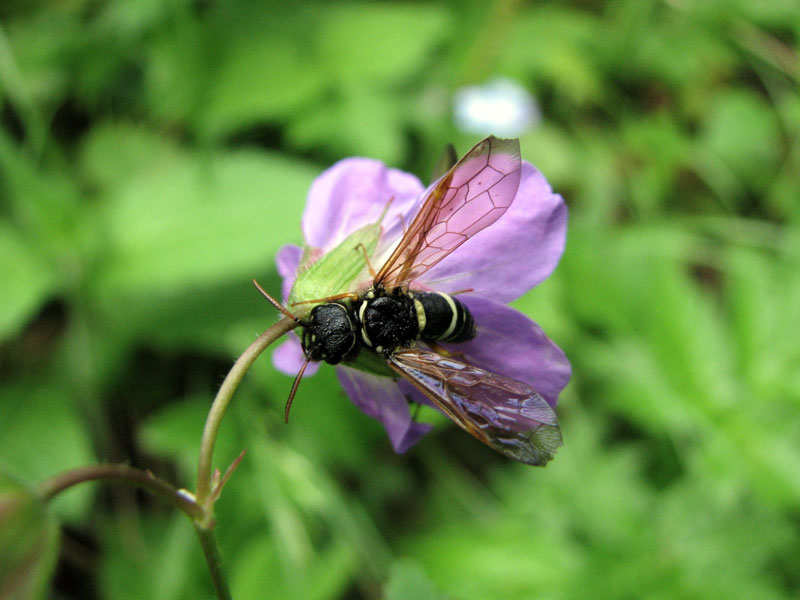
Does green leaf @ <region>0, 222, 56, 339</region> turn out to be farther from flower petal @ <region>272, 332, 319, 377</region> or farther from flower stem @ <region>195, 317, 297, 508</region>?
flower stem @ <region>195, 317, 297, 508</region>

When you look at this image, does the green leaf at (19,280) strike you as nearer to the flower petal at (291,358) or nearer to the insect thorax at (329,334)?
the flower petal at (291,358)

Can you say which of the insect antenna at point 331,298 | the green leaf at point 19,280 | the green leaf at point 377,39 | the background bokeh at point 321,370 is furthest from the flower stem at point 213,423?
the green leaf at point 377,39

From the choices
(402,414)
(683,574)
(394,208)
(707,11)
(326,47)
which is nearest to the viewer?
(402,414)

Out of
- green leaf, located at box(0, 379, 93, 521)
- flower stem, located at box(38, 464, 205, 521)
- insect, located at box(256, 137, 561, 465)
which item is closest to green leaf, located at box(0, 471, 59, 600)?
flower stem, located at box(38, 464, 205, 521)

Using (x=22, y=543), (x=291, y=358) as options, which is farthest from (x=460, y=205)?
(x=22, y=543)

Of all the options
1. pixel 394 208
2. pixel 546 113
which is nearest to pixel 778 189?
pixel 546 113

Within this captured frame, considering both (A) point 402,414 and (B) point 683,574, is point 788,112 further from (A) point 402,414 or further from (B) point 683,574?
(A) point 402,414
